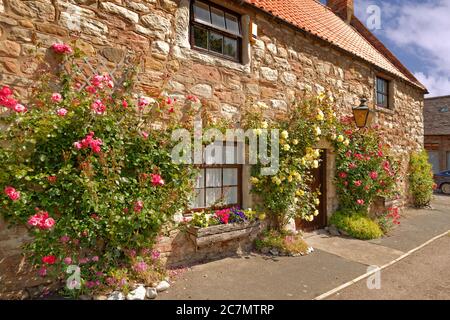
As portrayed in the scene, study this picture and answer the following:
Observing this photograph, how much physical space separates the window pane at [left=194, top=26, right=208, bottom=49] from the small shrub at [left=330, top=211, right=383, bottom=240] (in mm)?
4769

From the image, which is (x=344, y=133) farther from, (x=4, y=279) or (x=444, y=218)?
(x=4, y=279)

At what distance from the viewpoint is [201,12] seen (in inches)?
185

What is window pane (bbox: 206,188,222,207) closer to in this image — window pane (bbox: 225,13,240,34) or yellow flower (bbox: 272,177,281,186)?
yellow flower (bbox: 272,177,281,186)

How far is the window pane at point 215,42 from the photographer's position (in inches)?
190

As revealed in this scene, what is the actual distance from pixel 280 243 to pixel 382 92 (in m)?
6.37

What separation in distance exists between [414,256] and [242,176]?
11.0 feet

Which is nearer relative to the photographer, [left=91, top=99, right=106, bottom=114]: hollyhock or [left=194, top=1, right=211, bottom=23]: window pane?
[left=91, top=99, right=106, bottom=114]: hollyhock

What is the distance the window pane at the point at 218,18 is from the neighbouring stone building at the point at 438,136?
18.7m

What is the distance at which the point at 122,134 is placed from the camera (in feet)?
11.8

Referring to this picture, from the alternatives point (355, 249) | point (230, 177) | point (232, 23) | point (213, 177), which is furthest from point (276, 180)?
point (232, 23)

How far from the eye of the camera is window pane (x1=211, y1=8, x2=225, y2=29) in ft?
15.9

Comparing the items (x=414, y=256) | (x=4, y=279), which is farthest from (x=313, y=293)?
(x=4, y=279)

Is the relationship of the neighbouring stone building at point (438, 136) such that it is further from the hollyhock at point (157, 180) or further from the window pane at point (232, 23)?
the hollyhock at point (157, 180)

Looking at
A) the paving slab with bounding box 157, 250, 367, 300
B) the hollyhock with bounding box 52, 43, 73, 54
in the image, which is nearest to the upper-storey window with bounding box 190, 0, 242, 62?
the hollyhock with bounding box 52, 43, 73, 54
